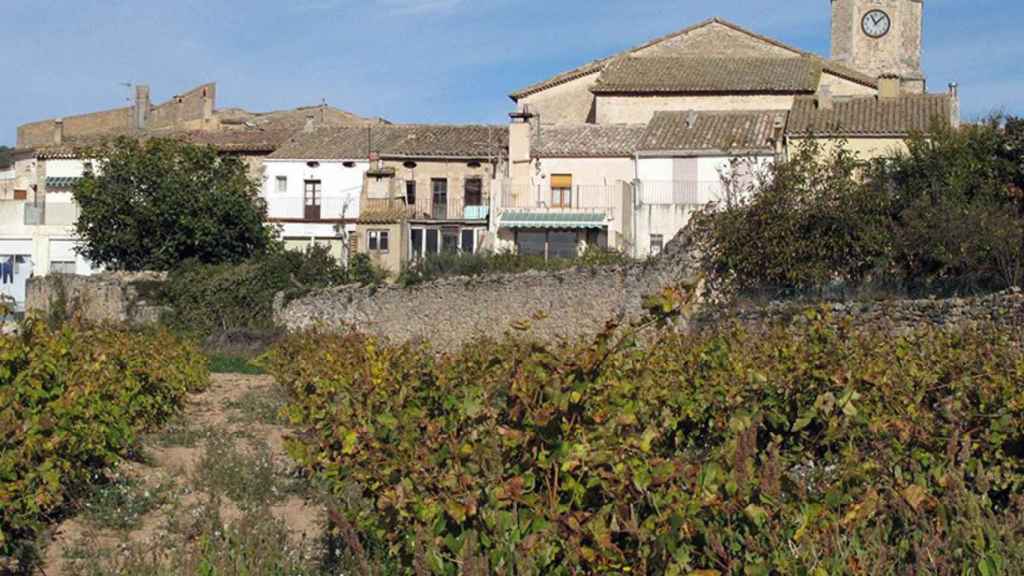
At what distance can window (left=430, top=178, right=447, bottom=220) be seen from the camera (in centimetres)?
4681

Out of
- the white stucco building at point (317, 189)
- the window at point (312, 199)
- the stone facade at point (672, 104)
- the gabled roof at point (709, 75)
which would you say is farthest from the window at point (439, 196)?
the gabled roof at point (709, 75)

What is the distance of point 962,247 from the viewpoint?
23.0 meters

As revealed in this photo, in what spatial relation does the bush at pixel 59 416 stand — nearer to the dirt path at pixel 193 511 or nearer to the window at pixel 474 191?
the dirt path at pixel 193 511

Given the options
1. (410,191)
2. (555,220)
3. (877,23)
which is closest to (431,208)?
(410,191)

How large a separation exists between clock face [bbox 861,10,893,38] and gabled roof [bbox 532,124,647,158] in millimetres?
20904

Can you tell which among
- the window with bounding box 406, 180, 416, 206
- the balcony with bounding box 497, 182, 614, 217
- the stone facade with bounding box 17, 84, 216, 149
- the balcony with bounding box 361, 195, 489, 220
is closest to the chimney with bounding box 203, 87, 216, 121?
the stone facade with bounding box 17, 84, 216, 149

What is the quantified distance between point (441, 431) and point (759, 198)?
1978cm

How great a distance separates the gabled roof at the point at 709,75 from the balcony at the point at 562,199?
4909mm

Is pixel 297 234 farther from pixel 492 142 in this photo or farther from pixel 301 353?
pixel 301 353

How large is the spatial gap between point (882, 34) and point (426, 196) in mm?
23957

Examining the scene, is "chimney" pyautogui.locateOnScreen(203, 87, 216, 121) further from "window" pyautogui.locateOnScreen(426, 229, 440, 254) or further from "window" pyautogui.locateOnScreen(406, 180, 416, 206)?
"window" pyautogui.locateOnScreen(426, 229, 440, 254)

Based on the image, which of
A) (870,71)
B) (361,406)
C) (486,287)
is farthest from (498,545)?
(870,71)

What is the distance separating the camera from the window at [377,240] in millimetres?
45938

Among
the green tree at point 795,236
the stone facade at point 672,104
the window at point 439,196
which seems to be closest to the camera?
the green tree at point 795,236
